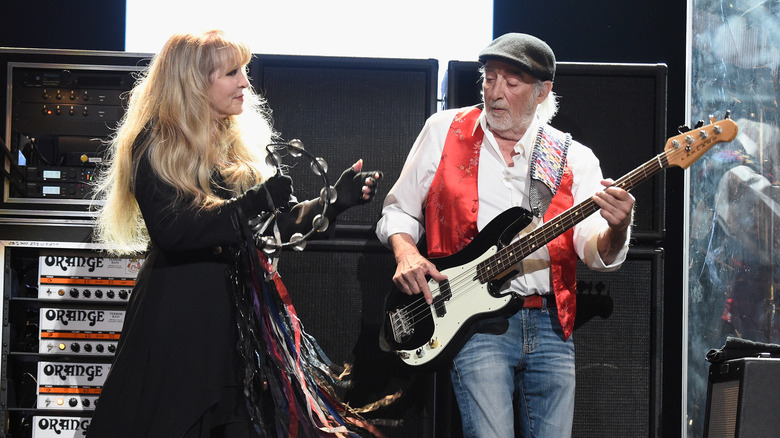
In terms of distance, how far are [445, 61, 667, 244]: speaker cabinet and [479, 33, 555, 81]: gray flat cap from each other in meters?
0.43

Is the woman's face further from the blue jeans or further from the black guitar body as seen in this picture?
the blue jeans

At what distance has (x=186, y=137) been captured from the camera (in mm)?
2227

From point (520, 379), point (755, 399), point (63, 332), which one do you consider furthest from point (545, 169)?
point (63, 332)

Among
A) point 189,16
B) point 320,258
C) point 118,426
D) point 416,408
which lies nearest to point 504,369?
point 416,408

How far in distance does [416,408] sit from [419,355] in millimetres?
588

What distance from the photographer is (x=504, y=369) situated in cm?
253

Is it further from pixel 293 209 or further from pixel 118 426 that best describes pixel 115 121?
pixel 118 426

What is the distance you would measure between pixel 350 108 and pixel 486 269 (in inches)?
38.5

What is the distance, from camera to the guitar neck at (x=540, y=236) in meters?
2.53

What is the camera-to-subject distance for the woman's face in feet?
7.63

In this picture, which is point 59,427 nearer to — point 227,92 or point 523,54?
point 227,92

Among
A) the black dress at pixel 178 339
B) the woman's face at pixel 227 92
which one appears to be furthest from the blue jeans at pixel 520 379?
the woman's face at pixel 227 92

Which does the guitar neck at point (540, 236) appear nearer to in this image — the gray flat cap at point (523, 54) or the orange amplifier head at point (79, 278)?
the gray flat cap at point (523, 54)

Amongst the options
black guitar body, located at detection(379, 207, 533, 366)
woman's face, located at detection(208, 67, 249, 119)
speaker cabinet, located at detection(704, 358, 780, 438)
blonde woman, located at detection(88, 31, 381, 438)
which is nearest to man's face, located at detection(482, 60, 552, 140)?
black guitar body, located at detection(379, 207, 533, 366)
